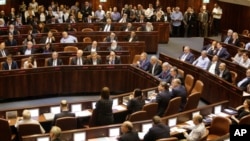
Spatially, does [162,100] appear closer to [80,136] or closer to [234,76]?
[80,136]

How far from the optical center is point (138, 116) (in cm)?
768

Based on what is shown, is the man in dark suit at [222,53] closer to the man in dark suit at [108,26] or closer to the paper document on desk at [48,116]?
the man in dark suit at [108,26]

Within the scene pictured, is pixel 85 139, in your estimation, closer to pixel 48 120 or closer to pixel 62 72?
pixel 48 120

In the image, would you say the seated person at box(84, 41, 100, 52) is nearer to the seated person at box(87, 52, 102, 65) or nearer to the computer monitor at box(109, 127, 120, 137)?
the seated person at box(87, 52, 102, 65)

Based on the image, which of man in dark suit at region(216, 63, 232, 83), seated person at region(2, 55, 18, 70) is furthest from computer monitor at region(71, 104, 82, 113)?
man in dark suit at region(216, 63, 232, 83)

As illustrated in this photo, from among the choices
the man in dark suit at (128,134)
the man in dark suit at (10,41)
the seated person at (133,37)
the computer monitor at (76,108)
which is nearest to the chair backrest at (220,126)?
the man in dark suit at (128,134)

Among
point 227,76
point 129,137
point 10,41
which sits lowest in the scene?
point 129,137

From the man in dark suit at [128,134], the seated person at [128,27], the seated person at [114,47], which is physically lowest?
the man in dark suit at [128,134]

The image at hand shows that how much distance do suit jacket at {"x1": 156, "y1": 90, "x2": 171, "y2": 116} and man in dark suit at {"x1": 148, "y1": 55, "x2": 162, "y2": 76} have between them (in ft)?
7.67

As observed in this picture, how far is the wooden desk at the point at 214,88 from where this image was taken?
9.63m

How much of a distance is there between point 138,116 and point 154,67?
3.65 metres

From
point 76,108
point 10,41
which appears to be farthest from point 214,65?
point 10,41

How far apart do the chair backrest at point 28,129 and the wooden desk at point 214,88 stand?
4667 millimetres

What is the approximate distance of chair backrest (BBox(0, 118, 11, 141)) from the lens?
7.16 m
